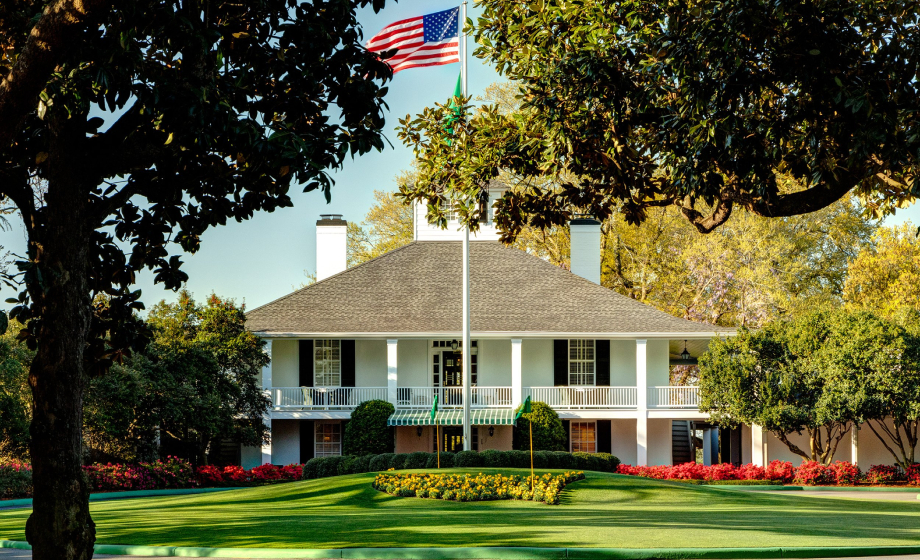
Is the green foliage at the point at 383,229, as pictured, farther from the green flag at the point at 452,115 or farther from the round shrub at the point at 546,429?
the green flag at the point at 452,115

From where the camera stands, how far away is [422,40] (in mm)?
23078

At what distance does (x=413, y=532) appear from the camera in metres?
12.6

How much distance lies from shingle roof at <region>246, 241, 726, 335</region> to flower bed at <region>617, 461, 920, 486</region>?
15.9 ft

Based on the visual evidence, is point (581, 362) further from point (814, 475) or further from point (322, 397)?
point (322, 397)

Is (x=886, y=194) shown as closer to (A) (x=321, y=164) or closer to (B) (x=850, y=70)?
(B) (x=850, y=70)

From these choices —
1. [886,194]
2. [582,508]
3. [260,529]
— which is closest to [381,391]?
[582,508]

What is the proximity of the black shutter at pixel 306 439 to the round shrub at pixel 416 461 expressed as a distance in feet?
28.5

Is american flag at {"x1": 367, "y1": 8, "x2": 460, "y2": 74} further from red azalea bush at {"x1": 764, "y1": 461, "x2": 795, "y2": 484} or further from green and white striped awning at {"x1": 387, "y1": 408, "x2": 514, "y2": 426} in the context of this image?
red azalea bush at {"x1": 764, "y1": 461, "x2": 795, "y2": 484}

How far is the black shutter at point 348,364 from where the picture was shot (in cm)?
3322

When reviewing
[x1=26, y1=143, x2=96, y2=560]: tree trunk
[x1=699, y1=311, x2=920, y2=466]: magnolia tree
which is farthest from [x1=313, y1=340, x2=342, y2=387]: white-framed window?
[x1=26, y1=143, x2=96, y2=560]: tree trunk

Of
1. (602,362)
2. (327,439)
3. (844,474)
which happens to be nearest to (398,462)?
(327,439)

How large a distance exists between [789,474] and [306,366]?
17146 millimetres

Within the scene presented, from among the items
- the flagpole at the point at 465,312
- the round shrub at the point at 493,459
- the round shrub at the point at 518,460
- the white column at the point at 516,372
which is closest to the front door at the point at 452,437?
the white column at the point at 516,372

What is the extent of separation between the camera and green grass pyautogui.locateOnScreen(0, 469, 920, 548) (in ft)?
38.5
